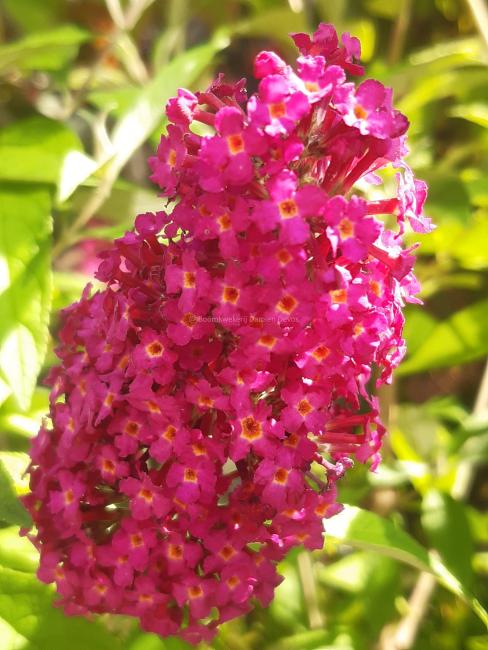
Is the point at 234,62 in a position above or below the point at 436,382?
above

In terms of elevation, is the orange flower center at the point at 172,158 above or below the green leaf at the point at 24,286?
above

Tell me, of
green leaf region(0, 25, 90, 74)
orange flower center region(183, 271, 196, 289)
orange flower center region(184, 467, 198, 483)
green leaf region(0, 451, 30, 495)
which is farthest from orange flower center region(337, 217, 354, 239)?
green leaf region(0, 25, 90, 74)

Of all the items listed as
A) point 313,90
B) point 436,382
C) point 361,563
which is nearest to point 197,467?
point 313,90

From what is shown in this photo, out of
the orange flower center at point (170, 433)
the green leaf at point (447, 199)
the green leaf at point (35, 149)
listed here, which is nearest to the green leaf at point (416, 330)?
the green leaf at point (447, 199)

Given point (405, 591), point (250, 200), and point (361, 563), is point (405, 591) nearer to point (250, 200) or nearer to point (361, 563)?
point (361, 563)

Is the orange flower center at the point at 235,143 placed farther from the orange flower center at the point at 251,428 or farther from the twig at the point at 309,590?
the twig at the point at 309,590
